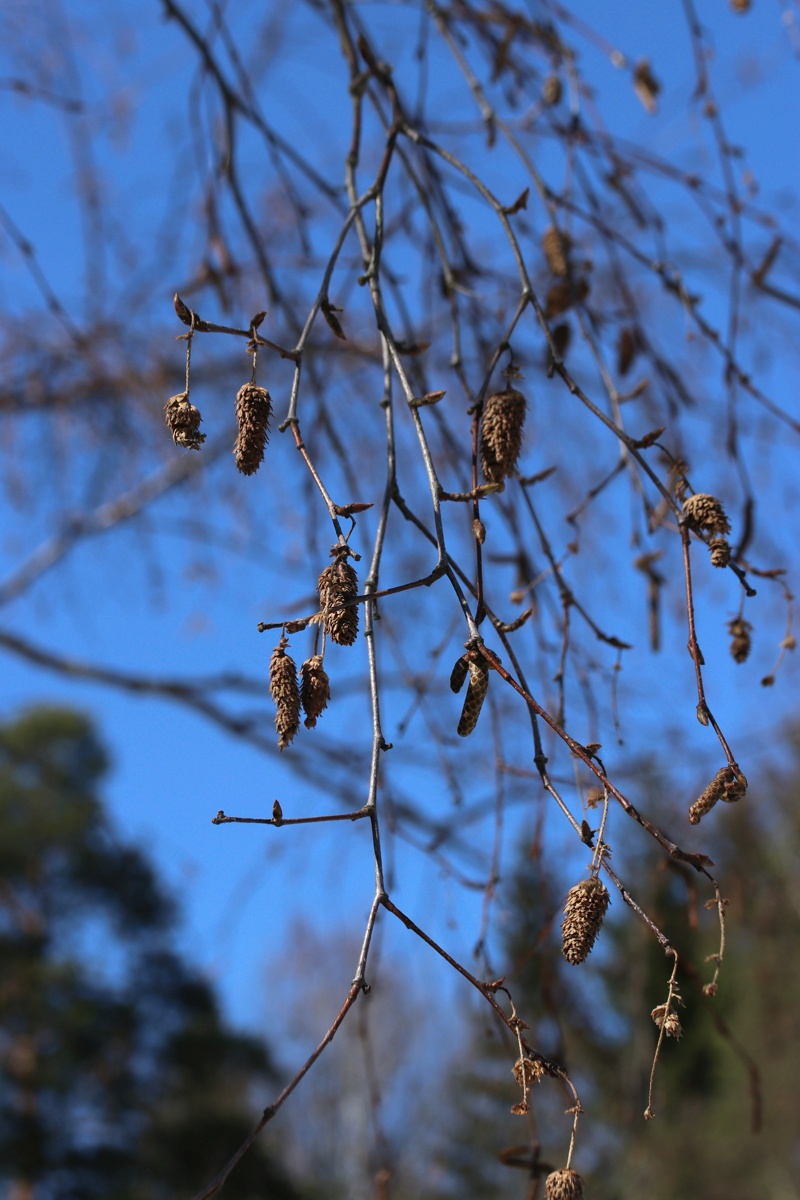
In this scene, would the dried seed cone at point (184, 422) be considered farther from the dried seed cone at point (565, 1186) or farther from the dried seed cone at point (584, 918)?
the dried seed cone at point (565, 1186)

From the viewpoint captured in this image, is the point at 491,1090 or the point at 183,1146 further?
the point at 491,1090

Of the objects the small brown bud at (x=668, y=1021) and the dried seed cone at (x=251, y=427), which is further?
the dried seed cone at (x=251, y=427)

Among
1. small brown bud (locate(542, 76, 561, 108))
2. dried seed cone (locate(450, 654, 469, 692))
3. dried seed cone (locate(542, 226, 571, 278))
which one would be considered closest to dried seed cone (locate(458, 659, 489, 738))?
dried seed cone (locate(450, 654, 469, 692))

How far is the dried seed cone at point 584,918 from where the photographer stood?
0.63 m

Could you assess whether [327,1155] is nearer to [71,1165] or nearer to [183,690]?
[71,1165]

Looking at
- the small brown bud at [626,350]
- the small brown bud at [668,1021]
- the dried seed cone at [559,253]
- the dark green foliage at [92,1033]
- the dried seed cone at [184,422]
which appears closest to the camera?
the small brown bud at [668,1021]

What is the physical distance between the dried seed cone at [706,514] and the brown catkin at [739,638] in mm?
182

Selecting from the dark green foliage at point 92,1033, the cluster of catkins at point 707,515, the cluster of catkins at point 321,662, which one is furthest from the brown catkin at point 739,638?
the dark green foliage at point 92,1033

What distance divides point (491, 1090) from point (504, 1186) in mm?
837

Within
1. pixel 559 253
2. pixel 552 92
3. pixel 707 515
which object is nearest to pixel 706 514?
pixel 707 515

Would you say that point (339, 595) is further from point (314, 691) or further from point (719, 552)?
point (719, 552)

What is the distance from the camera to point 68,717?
9828 mm

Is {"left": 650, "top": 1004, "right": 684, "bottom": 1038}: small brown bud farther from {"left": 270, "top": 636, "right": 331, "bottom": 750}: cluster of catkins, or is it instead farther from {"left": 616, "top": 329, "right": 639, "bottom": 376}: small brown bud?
{"left": 616, "top": 329, "right": 639, "bottom": 376}: small brown bud

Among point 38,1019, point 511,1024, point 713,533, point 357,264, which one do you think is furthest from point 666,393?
point 38,1019
